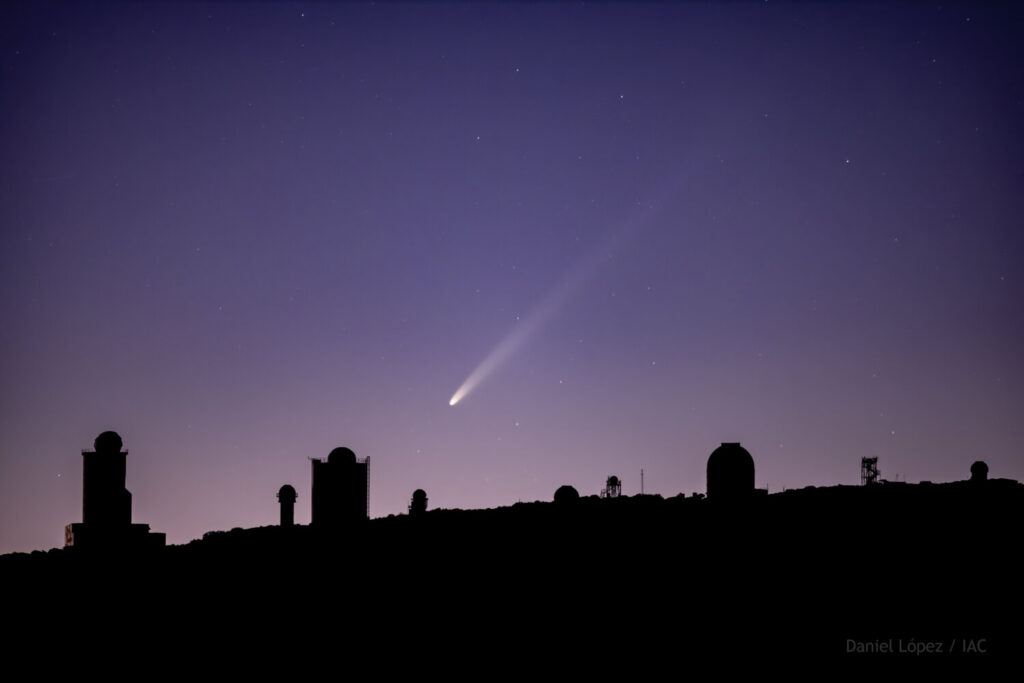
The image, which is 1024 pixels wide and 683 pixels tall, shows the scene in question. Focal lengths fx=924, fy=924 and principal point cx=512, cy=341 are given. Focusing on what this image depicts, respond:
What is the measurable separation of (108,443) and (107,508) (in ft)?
6.45

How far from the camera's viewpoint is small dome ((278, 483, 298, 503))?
108 feet

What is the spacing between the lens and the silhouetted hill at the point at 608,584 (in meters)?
16.9

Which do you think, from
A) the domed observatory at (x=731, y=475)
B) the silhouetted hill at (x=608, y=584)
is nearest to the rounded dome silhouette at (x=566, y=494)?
the silhouetted hill at (x=608, y=584)

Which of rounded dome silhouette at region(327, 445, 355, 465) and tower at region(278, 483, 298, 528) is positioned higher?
rounded dome silhouette at region(327, 445, 355, 465)

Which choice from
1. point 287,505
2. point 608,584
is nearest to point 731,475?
point 608,584

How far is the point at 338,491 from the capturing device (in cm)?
2936

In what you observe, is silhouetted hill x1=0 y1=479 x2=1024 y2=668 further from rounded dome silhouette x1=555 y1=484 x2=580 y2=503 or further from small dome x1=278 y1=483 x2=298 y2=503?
small dome x1=278 y1=483 x2=298 y2=503

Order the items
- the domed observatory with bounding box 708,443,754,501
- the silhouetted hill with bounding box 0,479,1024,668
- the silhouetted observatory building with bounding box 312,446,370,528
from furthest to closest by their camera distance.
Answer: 1. the silhouetted observatory building with bounding box 312,446,370,528
2. the domed observatory with bounding box 708,443,754,501
3. the silhouetted hill with bounding box 0,479,1024,668

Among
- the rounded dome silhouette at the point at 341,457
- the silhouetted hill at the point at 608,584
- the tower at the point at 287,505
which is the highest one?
the rounded dome silhouette at the point at 341,457

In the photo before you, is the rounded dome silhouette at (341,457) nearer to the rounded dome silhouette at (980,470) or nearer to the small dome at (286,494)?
the small dome at (286,494)

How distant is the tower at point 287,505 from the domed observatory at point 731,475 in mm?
16041

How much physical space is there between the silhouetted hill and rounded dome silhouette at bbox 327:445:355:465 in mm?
2423

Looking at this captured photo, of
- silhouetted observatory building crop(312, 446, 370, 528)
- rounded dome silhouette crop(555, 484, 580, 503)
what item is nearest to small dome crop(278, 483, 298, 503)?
silhouetted observatory building crop(312, 446, 370, 528)

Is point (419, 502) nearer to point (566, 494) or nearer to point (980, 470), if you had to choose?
point (566, 494)
